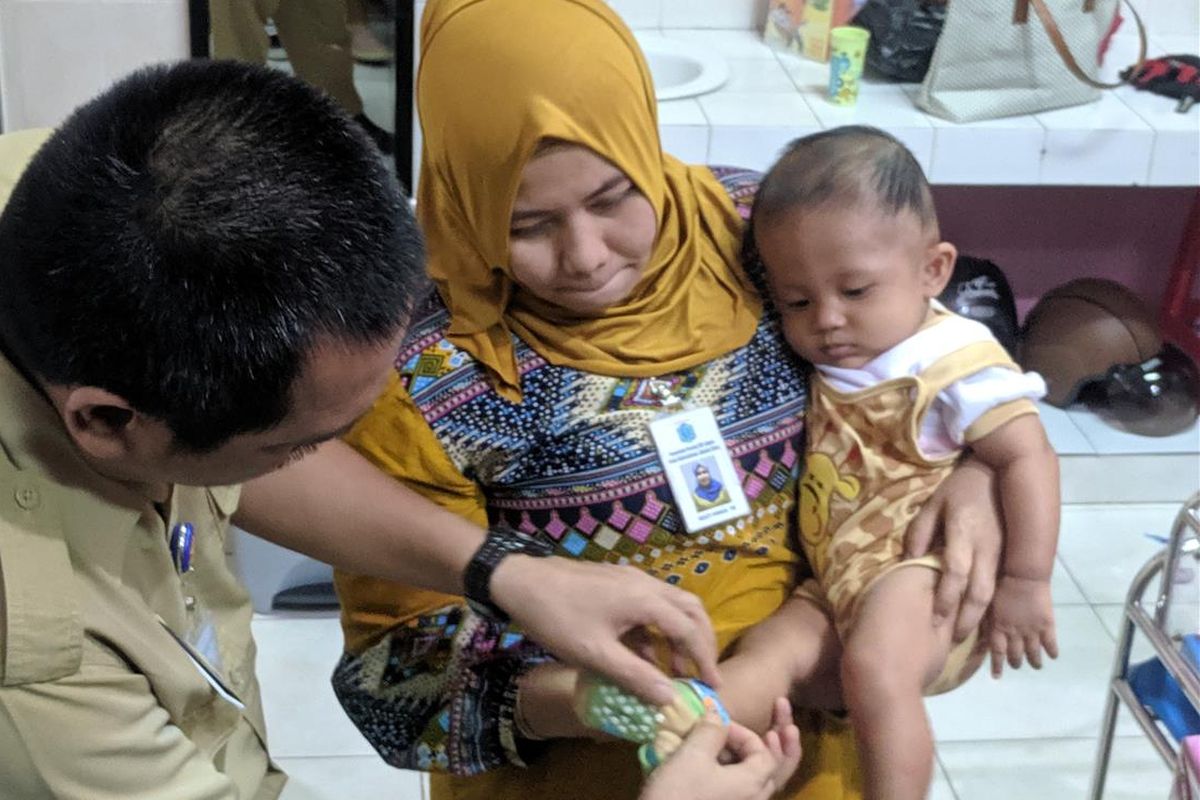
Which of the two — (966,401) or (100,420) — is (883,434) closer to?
(966,401)

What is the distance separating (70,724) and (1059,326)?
108 inches

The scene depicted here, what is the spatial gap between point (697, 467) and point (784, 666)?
0.80 ft

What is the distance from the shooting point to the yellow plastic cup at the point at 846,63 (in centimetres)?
285

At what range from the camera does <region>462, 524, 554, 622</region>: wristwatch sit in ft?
4.10

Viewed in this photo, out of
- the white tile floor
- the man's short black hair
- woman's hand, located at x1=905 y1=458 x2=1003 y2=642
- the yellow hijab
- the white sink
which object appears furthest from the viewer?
the white sink

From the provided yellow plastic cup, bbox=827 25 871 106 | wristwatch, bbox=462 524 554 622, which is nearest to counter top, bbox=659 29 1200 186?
yellow plastic cup, bbox=827 25 871 106

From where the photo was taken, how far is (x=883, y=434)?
4.91 feet

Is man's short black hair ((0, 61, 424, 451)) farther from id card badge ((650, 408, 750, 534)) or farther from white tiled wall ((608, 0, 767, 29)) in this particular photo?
white tiled wall ((608, 0, 767, 29))

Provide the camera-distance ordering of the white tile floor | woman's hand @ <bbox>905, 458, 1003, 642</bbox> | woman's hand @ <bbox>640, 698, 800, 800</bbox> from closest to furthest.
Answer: woman's hand @ <bbox>640, 698, 800, 800</bbox> < woman's hand @ <bbox>905, 458, 1003, 642</bbox> < the white tile floor

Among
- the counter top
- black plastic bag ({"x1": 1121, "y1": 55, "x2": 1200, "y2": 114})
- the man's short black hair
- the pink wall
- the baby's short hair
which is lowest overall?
the pink wall

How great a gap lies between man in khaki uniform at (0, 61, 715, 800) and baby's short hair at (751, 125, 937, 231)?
68cm

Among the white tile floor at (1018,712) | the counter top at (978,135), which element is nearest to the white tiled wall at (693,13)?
the counter top at (978,135)

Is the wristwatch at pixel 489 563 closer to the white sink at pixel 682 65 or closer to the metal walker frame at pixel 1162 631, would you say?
the metal walker frame at pixel 1162 631

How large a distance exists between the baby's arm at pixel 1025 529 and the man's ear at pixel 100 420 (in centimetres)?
96
